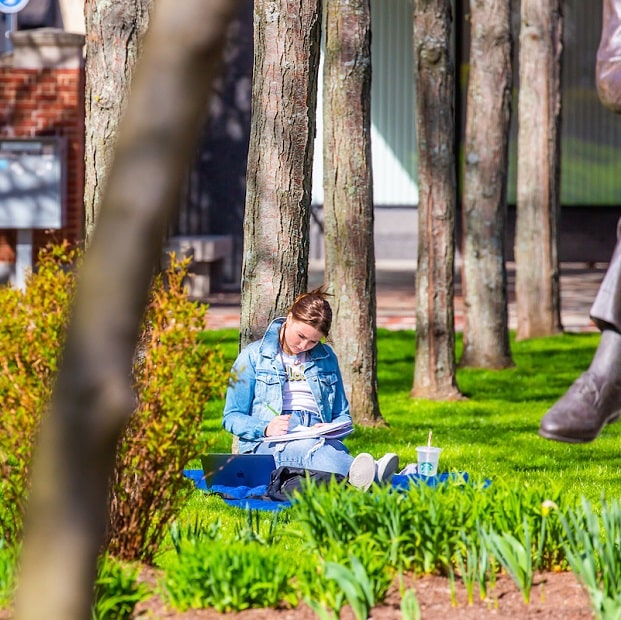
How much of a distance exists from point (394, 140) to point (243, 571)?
2228 centimetres

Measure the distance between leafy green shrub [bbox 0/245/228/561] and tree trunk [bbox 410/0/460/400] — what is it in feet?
19.4

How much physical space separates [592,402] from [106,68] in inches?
115

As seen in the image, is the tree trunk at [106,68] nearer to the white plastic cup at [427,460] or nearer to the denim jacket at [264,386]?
the denim jacket at [264,386]

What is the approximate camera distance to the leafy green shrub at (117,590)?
3805 millimetres

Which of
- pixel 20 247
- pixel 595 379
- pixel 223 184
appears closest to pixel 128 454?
pixel 595 379

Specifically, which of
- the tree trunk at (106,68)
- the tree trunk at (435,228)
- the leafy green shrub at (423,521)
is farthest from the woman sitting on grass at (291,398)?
the tree trunk at (435,228)

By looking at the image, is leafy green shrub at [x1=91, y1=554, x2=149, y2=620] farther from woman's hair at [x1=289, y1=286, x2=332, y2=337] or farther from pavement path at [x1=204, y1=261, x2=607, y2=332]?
pavement path at [x1=204, y1=261, x2=607, y2=332]

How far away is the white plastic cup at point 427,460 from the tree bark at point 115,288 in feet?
14.5

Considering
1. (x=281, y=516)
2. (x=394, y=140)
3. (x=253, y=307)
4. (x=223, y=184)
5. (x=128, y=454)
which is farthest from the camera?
(x=394, y=140)

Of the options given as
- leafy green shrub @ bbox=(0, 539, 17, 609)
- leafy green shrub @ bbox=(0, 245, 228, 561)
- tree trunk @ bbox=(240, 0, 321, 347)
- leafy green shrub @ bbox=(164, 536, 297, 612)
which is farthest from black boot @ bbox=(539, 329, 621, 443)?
tree trunk @ bbox=(240, 0, 321, 347)

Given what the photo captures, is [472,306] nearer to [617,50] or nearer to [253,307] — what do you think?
[253,307]

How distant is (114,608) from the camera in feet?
12.6

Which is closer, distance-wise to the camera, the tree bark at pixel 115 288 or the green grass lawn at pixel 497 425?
the tree bark at pixel 115 288

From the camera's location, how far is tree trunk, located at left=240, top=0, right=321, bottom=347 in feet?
22.2
